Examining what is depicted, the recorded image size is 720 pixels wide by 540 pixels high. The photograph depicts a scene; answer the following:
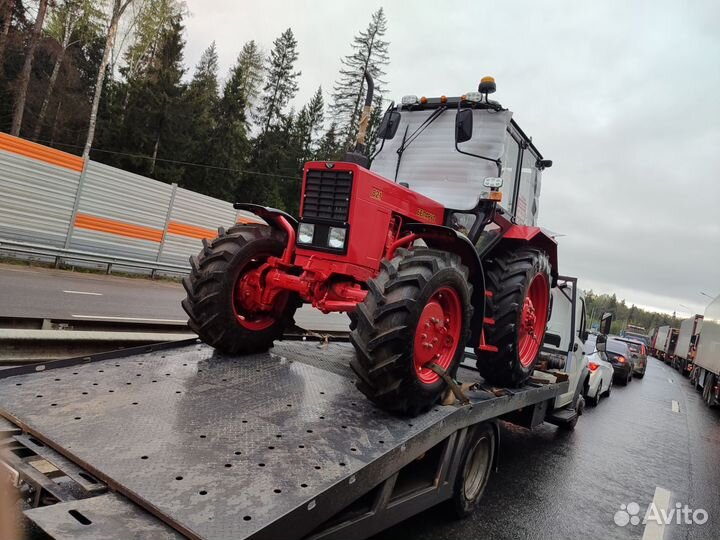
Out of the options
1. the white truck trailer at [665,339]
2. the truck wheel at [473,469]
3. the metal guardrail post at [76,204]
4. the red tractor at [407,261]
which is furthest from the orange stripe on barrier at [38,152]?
the white truck trailer at [665,339]

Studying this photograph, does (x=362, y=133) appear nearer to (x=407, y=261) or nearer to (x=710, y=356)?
(x=407, y=261)

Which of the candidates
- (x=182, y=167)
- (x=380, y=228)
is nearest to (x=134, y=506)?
(x=380, y=228)

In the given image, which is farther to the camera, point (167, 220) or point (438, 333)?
point (167, 220)

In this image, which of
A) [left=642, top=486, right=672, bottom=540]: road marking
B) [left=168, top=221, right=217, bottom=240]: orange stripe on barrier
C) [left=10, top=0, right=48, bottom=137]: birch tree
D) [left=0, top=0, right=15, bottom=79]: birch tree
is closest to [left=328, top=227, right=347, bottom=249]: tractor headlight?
[left=642, top=486, right=672, bottom=540]: road marking

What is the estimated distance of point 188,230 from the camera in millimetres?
18453

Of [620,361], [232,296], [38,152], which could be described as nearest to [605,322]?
[232,296]

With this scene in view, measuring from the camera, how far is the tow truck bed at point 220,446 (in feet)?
6.68

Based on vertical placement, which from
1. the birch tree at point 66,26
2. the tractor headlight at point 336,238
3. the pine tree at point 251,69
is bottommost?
the tractor headlight at point 336,238

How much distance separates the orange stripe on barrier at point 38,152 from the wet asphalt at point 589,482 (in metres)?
13.9

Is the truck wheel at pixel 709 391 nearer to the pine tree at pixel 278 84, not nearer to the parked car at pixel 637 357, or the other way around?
the parked car at pixel 637 357

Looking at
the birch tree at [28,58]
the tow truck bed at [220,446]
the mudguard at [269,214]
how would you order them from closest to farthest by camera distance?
the tow truck bed at [220,446] < the mudguard at [269,214] < the birch tree at [28,58]

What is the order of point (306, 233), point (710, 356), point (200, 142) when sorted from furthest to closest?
point (200, 142)
point (710, 356)
point (306, 233)

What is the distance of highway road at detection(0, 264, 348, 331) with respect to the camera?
28.3 feet

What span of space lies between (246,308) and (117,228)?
43.7 feet
